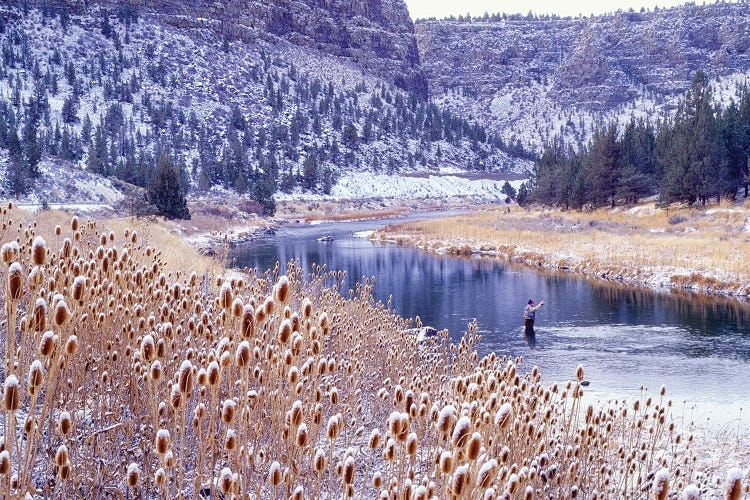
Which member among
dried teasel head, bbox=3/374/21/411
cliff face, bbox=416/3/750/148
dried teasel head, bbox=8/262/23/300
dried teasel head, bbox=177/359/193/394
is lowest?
dried teasel head, bbox=177/359/193/394

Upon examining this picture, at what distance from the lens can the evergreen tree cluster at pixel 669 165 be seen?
39719 mm

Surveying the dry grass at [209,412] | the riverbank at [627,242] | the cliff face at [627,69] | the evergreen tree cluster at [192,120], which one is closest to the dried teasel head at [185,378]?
the dry grass at [209,412]

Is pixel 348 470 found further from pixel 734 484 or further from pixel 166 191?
pixel 166 191

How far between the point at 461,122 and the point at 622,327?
371ft

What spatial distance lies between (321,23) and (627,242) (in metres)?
137

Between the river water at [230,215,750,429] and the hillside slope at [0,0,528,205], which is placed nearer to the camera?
the river water at [230,215,750,429]

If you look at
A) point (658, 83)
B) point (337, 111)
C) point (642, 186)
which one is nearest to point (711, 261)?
point (642, 186)

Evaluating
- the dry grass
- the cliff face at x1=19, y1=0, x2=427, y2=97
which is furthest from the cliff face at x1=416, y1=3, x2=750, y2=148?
the dry grass

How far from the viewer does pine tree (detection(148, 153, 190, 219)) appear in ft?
111

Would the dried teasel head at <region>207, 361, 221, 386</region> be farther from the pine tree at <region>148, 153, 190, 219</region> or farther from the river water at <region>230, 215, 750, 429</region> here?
the pine tree at <region>148, 153, 190, 219</region>

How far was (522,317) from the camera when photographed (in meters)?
17.3

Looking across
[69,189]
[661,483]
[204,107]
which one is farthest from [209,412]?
[204,107]

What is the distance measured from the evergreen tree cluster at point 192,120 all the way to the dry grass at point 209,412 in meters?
48.8

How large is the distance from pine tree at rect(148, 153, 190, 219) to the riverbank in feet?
40.6
